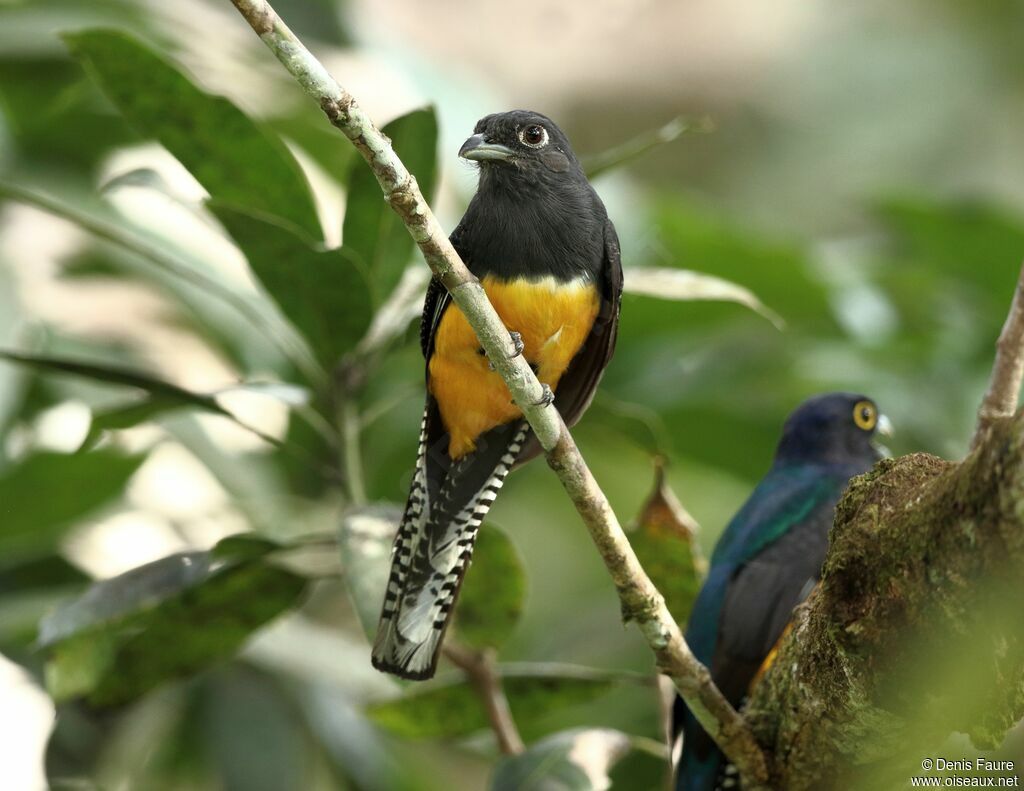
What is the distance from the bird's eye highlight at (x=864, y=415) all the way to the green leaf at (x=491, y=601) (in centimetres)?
157

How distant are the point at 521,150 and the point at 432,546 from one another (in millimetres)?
1134

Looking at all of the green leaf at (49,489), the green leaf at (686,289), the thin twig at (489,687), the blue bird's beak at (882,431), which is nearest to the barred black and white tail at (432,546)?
the thin twig at (489,687)

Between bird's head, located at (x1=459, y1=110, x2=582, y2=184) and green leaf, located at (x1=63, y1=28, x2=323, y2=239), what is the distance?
0.52 metres

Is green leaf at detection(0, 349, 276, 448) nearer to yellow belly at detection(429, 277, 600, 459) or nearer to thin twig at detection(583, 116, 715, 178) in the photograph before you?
yellow belly at detection(429, 277, 600, 459)

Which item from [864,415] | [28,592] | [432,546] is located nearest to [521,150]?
[432,546]

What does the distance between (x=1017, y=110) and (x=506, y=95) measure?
5508 mm

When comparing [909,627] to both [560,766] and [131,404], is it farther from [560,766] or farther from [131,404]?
[131,404]

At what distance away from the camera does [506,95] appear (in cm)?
1055

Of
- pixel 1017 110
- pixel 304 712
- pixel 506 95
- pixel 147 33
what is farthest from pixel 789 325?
pixel 1017 110

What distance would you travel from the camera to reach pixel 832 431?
4.71m

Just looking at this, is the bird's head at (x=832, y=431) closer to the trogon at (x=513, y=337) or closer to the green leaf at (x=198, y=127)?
the trogon at (x=513, y=337)

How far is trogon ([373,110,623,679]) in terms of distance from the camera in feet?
11.6

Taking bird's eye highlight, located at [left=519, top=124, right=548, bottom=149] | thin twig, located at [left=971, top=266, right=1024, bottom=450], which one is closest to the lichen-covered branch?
thin twig, located at [left=971, top=266, right=1024, bottom=450]

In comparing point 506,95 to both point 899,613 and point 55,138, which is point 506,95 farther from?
point 899,613
